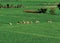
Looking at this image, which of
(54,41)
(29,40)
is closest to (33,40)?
(29,40)

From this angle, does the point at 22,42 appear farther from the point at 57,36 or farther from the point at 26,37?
the point at 57,36

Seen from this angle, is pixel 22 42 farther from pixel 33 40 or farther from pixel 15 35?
pixel 15 35

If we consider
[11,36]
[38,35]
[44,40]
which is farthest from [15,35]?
[44,40]

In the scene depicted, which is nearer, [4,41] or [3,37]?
[4,41]

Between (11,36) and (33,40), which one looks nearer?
(33,40)

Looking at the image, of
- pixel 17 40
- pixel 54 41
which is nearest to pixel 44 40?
pixel 54 41

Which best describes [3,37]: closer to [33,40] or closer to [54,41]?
[33,40]

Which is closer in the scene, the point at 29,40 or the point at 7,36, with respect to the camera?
the point at 29,40
